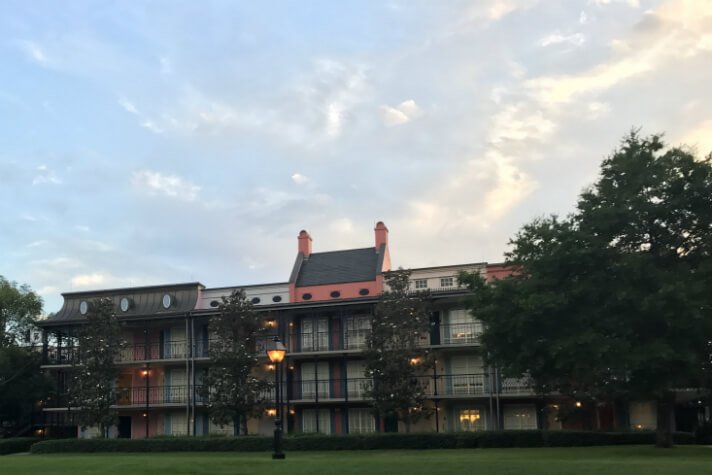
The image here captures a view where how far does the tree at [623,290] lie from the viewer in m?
23.3

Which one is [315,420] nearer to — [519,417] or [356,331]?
[356,331]

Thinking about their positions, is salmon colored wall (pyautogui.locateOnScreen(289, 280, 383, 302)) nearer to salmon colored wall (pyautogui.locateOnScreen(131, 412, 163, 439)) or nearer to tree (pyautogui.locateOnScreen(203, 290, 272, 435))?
tree (pyautogui.locateOnScreen(203, 290, 272, 435))

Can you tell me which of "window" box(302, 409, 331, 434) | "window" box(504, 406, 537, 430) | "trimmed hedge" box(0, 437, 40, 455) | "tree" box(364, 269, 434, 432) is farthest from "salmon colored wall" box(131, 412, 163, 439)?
"window" box(504, 406, 537, 430)

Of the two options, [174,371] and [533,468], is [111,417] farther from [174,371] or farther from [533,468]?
[533,468]

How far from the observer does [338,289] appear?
4334cm

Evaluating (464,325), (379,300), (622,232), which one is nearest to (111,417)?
(379,300)

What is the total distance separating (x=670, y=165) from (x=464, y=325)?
17071 millimetres

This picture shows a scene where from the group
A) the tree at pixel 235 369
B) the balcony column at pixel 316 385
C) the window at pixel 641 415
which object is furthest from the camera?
the balcony column at pixel 316 385

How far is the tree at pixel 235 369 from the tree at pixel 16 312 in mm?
22342

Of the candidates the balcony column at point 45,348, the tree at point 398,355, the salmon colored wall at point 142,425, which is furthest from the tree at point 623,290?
the balcony column at point 45,348

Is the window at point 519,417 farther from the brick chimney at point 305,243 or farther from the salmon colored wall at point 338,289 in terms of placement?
the brick chimney at point 305,243

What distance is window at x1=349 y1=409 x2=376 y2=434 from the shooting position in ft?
134

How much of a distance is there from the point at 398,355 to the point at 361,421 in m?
8.03

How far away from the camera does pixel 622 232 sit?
83.1 ft
